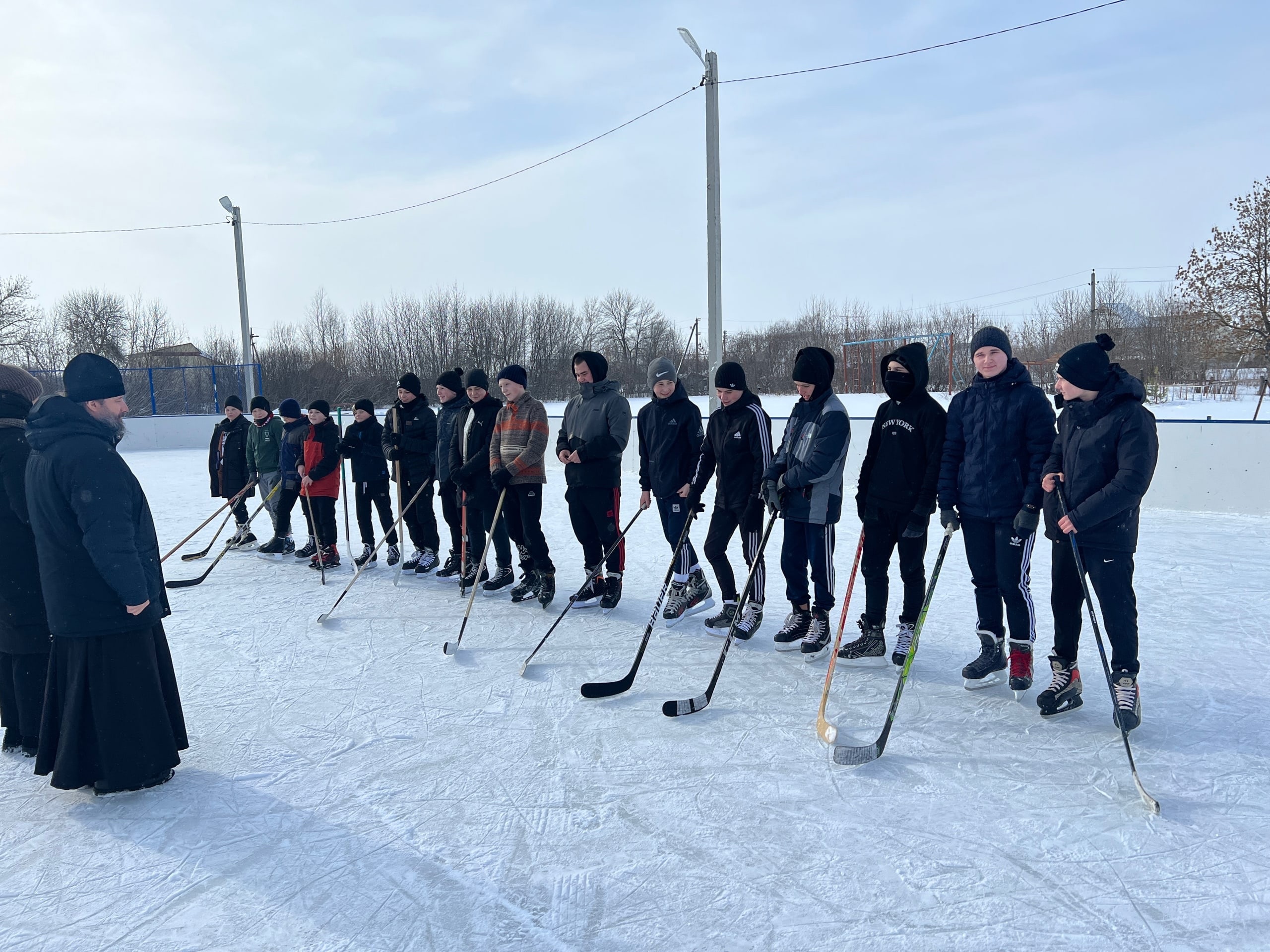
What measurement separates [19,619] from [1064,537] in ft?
12.7

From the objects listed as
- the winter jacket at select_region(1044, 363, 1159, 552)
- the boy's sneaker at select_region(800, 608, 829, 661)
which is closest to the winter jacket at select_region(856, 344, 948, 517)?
the winter jacket at select_region(1044, 363, 1159, 552)

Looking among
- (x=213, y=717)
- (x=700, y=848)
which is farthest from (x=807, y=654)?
(x=213, y=717)

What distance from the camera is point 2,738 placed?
3139 mm

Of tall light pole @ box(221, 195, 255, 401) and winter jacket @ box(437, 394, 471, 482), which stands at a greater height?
tall light pole @ box(221, 195, 255, 401)

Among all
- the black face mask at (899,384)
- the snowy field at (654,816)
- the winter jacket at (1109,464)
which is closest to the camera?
the snowy field at (654,816)

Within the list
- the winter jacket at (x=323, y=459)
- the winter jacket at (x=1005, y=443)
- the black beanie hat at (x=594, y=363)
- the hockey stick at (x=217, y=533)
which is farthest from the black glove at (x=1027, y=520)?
the hockey stick at (x=217, y=533)

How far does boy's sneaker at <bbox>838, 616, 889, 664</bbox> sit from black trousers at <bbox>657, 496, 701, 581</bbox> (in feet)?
3.66

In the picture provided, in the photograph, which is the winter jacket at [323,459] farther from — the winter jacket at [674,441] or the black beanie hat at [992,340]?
the black beanie hat at [992,340]

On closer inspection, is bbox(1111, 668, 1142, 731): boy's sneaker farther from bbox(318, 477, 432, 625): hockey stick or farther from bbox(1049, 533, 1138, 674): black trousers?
bbox(318, 477, 432, 625): hockey stick

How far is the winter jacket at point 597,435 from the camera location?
4879 millimetres

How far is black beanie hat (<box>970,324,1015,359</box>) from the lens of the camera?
3.36m

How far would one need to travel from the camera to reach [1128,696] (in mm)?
3045

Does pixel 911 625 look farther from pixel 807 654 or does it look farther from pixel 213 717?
pixel 213 717

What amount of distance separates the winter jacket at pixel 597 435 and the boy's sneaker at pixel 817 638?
4.88 feet
